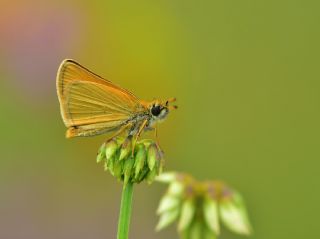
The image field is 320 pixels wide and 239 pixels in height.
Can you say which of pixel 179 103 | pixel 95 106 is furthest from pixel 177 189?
pixel 179 103

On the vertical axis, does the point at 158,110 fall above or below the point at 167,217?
above

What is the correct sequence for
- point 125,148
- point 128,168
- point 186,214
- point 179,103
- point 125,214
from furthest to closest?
point 179,103
point 186,214
point 125,148
point 128,168
point 125,214

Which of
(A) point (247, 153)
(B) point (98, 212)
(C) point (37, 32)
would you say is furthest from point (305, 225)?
(C) point (37, 32)

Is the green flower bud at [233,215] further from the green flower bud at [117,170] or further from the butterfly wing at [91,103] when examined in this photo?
the green flower bud at [117,170]

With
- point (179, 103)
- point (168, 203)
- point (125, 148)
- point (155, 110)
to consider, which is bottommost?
point (125, 148)

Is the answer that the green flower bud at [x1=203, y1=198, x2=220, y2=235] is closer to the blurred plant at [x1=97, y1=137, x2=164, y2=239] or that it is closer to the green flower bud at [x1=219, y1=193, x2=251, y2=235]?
the green flower bud at [x1=219, y1=193, x2=251, y2=235]

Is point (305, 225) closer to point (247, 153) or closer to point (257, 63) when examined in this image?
point (247, 153)

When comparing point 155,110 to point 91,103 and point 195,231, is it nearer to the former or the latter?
point 91,103
